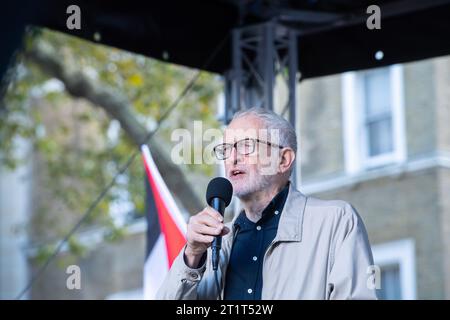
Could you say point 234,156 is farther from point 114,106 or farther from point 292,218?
point 114,106

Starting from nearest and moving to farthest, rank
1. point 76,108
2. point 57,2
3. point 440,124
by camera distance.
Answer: point 57,2 < point 440,124 < point 76,108

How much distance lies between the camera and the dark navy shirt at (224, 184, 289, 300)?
16.8 feet

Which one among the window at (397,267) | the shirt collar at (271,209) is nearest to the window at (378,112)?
the window at (397,267)

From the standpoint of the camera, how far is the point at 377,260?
60.7 ft

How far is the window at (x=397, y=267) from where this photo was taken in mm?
17969

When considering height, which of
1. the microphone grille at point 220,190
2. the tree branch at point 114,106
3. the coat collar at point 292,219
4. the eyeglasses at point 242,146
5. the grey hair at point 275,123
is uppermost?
the tree branch at point 114,106

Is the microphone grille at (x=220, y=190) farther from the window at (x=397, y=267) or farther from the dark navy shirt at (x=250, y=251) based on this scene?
the window at (x=397, y=267)

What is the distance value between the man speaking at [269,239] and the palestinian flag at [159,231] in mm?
1977

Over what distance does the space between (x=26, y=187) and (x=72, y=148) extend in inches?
188

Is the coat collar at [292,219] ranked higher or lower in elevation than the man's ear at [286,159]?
lower

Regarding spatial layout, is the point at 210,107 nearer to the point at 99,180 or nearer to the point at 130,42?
the point at 99,180

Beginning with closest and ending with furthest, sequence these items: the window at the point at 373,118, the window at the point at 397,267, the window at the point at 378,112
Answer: the window at the point at 397,267, the window at the point at 373,118, the window at the point at 378,112

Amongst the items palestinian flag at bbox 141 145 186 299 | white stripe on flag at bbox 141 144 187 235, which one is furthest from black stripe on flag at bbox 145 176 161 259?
white stripe on flag at bbox 141 144 187 235
